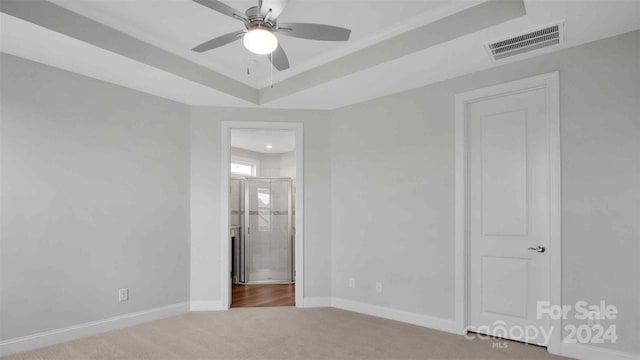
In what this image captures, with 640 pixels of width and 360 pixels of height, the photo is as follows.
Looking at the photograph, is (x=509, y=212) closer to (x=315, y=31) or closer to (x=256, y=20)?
(x=315, y=31)

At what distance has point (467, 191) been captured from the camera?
349 centimetres

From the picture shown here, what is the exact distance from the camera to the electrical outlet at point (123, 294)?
3.71 metres

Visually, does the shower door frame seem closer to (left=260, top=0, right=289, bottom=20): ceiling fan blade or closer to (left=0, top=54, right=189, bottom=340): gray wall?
(left=0, top=54, right=189, bottom=340): gray wall

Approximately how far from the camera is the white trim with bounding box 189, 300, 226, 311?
14.1 feet

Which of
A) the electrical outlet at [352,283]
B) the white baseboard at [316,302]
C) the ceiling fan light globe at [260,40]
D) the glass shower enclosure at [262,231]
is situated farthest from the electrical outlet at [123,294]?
the ceiling fan light globe at [260,40]

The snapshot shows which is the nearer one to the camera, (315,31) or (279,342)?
(315,31)

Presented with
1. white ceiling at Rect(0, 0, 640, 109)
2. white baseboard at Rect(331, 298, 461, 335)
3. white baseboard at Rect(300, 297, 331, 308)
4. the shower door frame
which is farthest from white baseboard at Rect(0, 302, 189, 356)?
white ceiling at Rect(0, 0, 640, 109)

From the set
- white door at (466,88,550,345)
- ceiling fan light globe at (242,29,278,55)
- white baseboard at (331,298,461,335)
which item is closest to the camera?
ceiling fan light globe at (242,29,278,55)

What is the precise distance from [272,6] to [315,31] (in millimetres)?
351

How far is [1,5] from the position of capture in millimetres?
2332

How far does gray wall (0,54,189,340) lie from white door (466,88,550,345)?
321 cm

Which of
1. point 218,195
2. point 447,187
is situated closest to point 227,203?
point 218,195

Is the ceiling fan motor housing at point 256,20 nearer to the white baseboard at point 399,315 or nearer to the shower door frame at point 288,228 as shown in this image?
the white baseboard at point 399,315

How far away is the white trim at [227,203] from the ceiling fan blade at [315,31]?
2222mm
